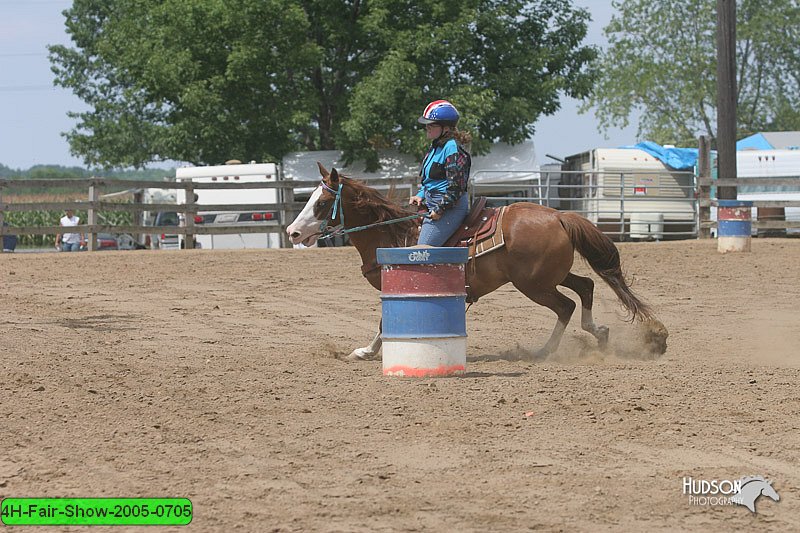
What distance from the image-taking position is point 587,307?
9805 millimetres

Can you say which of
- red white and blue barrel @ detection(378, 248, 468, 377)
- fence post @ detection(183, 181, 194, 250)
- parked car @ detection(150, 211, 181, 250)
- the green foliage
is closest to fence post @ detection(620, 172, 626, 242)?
fence post @ detection(183, 181, 194, 250)

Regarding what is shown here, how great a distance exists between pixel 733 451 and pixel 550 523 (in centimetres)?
166

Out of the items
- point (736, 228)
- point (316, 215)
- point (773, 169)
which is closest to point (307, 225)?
point (316, 215)

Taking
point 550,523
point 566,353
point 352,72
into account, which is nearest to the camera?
point 550,523

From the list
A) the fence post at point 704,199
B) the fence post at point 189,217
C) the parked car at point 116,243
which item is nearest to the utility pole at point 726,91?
the fence post at point 704,199

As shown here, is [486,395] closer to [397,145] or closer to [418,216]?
[418,216]

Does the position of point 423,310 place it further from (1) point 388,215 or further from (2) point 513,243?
(1) point 388,215

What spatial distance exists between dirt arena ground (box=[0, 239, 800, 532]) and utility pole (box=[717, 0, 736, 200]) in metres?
12.8

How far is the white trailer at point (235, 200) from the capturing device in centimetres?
2675

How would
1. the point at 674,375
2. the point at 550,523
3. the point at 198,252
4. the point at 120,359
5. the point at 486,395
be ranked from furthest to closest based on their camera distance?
the point at 198,252 → the point at 120,359 → the point at 674,375 → the point at 486,395 → the point at 550,523

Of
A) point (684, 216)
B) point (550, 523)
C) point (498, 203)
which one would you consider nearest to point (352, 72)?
point (498, 203)

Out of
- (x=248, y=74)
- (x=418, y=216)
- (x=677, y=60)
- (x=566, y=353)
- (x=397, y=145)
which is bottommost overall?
(x=566, y=353)

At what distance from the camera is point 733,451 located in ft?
18.8

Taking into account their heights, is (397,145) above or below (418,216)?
above
